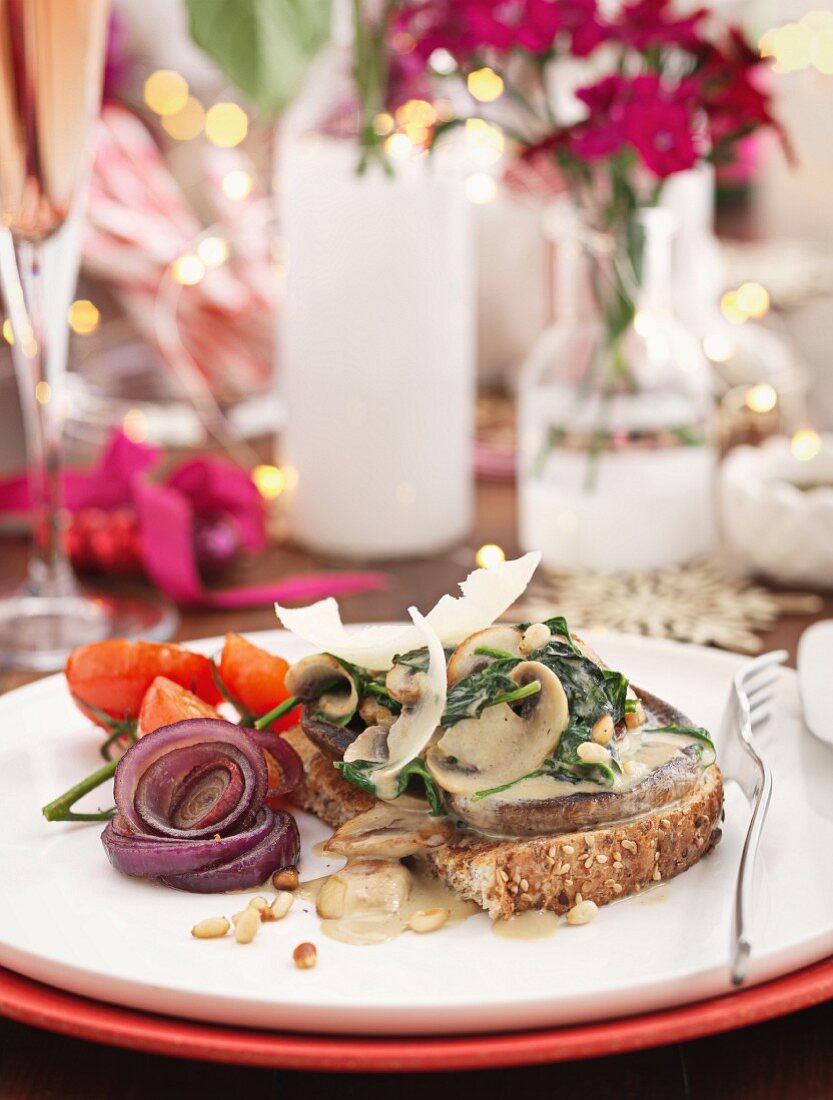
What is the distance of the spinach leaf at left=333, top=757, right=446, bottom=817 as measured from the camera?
1.11 meters

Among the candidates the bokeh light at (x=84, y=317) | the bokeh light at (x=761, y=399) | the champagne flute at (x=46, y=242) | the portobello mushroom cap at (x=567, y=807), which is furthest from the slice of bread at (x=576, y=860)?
the bokeh light at (x=84, y=317)

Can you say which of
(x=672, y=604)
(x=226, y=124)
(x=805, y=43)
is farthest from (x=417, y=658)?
(x=805, y=43)

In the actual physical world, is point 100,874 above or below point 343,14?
below

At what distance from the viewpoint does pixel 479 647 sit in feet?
3.72

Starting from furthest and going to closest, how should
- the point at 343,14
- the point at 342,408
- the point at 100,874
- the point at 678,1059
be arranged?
1. the point at 343,14
2. the point at 342,408
3. the point at 100,874
4. the point at 678,1059

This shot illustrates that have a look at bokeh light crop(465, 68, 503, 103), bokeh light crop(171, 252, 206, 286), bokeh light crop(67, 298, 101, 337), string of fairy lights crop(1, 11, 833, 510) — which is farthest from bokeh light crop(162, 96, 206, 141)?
bokeh light crop(465, 68, 503, 103)

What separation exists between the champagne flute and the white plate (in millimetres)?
678

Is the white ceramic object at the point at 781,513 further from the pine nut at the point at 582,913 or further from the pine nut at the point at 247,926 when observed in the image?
the pine nut at the point at 247,926

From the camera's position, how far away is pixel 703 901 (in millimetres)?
1055

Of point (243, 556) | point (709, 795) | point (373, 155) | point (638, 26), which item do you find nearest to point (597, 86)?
point (638, 26)

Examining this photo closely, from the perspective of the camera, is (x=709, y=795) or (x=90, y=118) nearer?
(x=709, y=795)

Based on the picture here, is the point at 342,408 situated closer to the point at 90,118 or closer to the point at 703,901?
the point at 90,118

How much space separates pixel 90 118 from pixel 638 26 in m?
0.65

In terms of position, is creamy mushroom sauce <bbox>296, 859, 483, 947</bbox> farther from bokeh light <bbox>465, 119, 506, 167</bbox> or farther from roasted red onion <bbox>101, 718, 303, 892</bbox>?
bokeh light <bbox>465, 119, 506, 167</bbox>
